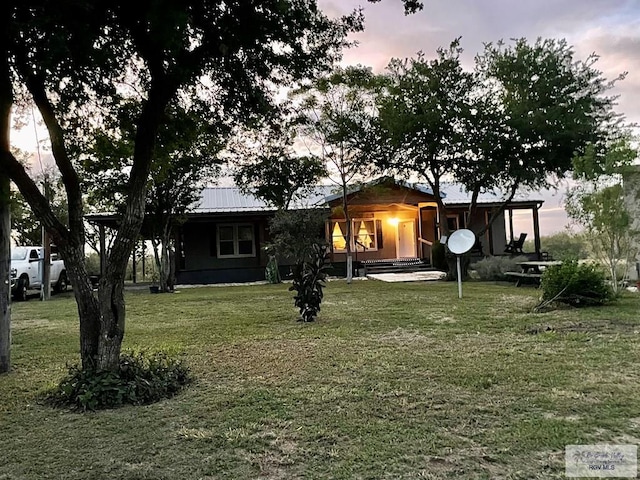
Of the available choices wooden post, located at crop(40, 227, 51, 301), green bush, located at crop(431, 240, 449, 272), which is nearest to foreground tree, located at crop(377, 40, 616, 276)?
green bush, located at crop(431, 240, 449, 272)

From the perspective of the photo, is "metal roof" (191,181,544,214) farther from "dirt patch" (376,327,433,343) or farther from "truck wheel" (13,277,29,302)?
"dirt patch" (376,327,433,343)

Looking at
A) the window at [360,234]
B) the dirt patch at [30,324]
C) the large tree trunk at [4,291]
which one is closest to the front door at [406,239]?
the window at [360,234]

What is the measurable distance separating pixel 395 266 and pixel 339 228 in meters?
3.19

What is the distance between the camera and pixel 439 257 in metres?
18.5

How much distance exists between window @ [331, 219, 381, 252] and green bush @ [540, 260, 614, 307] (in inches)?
508

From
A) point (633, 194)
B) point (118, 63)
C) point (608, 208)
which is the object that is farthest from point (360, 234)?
point (118, 63)

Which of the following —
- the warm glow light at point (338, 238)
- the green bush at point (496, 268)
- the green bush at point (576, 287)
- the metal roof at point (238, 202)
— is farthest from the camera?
the warm glow light at point (338, 238)

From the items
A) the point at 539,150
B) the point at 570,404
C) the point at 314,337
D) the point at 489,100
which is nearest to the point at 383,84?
the point at 489,100

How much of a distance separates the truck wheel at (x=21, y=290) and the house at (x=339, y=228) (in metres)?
4.03

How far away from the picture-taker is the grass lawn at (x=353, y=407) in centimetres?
268

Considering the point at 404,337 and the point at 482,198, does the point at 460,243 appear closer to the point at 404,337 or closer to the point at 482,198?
the point at 404,337

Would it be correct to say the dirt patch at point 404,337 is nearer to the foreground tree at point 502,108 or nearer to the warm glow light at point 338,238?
the foreground tree at point 502,108

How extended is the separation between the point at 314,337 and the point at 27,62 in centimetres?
437

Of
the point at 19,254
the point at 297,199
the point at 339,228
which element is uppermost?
the point at 297,199
